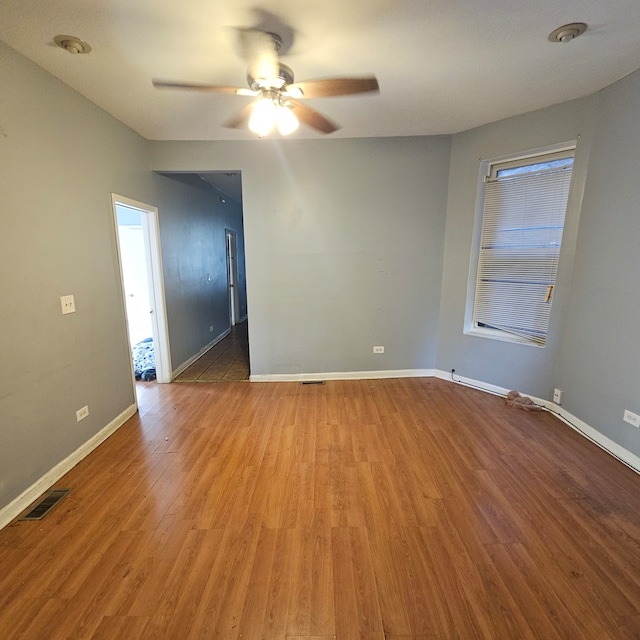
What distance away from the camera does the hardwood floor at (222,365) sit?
3.87m

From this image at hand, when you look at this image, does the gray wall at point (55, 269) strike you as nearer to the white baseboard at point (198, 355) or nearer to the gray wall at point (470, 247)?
the white baseboard at point (198, 355)

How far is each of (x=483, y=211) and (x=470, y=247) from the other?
15.1 inches

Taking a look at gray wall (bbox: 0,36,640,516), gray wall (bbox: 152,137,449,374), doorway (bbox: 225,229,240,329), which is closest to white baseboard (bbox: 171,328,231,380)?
gray wall (bbox: 0,36,640,516)

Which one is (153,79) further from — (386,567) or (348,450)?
(386,567)

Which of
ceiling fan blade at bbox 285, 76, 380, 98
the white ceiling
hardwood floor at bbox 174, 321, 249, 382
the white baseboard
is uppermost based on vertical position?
the white ceiling

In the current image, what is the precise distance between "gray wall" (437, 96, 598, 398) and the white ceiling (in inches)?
8.9

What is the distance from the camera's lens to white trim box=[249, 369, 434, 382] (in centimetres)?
375

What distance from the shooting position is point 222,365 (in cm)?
432

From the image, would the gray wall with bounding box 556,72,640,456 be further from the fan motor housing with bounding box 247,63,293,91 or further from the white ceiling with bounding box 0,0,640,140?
the fan motor housing with bounding box 247,63,293,91

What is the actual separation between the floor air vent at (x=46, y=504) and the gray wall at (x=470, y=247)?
3.68 meters

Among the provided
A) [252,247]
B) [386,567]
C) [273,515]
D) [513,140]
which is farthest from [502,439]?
[252,247]

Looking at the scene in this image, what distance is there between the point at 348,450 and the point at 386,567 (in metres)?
0.94

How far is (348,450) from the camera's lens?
7.82 feet

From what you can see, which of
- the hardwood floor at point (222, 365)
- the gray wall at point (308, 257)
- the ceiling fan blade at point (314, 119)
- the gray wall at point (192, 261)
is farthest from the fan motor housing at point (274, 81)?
the hardwood floor at point (222, 365)
